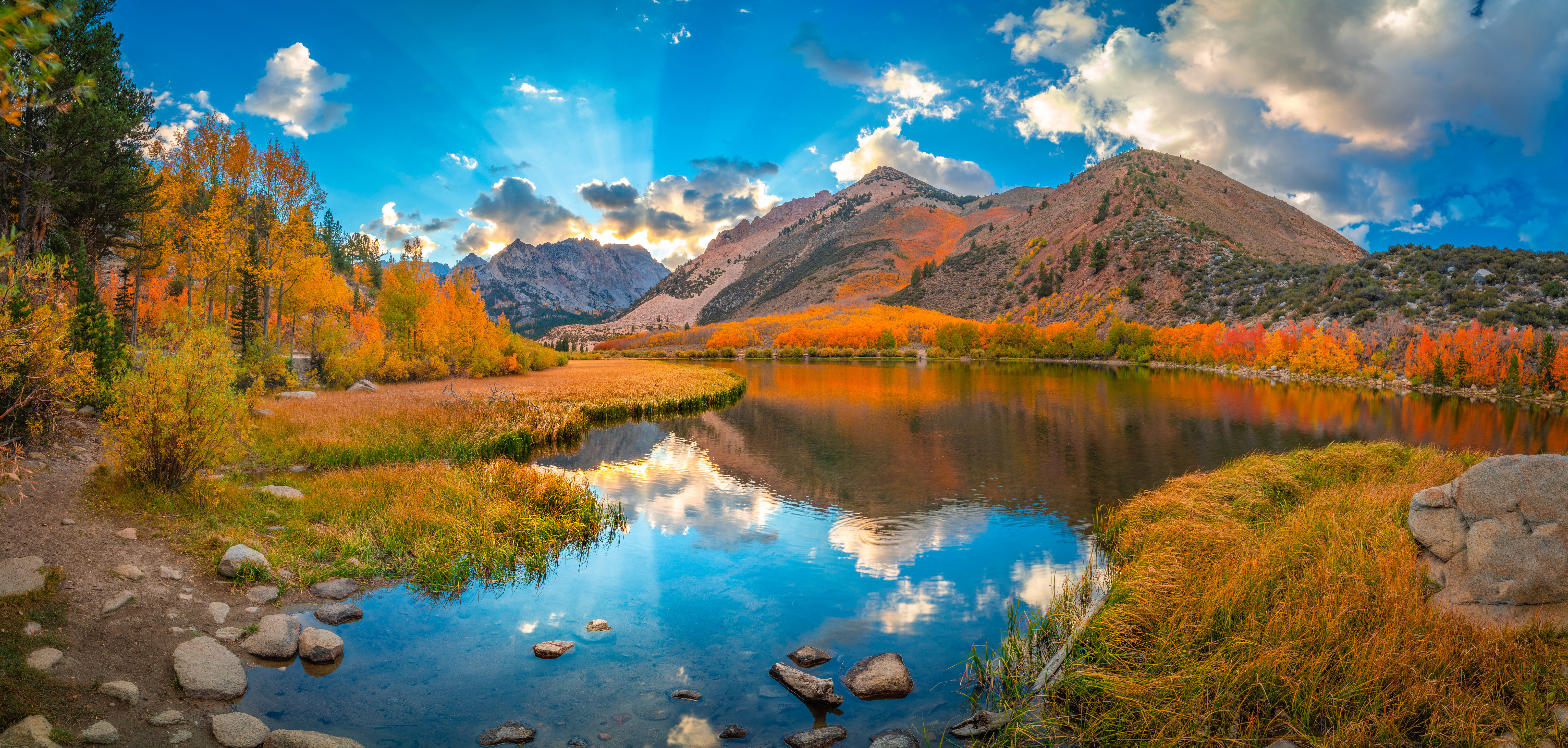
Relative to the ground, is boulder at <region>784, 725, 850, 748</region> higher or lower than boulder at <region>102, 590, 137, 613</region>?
lower

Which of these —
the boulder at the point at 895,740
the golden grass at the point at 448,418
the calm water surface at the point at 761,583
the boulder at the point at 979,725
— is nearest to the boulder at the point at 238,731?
the calm water surface at the point at 761,583

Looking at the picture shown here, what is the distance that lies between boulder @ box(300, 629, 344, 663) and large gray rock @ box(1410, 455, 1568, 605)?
13.4 m

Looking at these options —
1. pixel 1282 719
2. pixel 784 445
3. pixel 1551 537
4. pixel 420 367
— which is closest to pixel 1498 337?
pixel 784 445

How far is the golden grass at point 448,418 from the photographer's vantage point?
17703mm

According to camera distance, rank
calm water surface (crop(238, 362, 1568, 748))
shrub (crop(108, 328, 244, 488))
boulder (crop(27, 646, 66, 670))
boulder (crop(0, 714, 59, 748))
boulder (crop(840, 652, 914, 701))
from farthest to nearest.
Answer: shrub (crop(108, 328, 244, 488))
boulder (crop(840, 652, 914, 701))
calm water surface (crop(238, 362, 1568, 748))
boulder (crop(27, 646, 66, 670))
boulder (crop(0, 714, 59, 748))

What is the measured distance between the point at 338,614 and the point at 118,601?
7.44 ft

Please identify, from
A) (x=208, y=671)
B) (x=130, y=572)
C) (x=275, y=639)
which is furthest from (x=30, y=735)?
(x=130, y=572)

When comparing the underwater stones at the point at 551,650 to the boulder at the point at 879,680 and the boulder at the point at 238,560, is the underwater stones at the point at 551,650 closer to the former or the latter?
the boulder at the point at 879,680

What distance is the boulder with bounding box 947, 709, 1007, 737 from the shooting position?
21.2ft

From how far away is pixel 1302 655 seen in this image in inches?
255

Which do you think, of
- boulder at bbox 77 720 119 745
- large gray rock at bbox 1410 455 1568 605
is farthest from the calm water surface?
large gray rock at bbox 1410 455 1568 605

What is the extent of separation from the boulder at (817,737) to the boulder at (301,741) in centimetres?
417

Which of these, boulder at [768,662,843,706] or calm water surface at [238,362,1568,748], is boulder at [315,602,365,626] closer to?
calm water surface at [238,362,1568,748]

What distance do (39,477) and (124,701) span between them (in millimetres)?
8802
